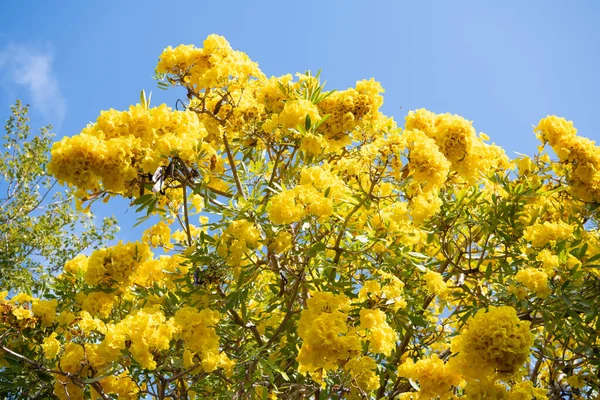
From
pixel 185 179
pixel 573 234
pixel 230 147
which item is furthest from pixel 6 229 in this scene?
pixel 573 234

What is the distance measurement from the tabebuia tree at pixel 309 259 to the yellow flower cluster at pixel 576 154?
12 millimetres

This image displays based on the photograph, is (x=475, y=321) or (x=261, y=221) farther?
(x=261, y=221)

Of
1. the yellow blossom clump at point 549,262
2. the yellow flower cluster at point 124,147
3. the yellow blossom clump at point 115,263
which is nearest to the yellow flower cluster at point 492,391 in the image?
the yellow blossom clump at point 549,262

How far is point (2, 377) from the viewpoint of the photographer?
14.8 feet

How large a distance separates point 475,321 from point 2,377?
3930 millimetres

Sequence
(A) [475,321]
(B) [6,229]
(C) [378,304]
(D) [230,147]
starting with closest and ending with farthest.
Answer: (A) [475,321] → (C) [378,304] → (D) [230,147] → (B) [6,229]

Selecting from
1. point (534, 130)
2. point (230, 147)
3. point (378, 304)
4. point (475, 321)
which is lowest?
point (475, 321)

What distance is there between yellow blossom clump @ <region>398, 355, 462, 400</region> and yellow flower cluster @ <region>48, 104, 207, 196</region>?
198 cm

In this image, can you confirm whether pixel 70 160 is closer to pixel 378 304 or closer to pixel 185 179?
pixel 185 179

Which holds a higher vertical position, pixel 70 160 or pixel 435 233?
pixel 435 233

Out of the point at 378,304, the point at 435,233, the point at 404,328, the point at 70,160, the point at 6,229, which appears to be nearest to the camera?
the point at 70,160

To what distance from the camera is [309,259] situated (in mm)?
3766

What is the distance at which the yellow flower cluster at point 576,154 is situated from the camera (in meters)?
4.32

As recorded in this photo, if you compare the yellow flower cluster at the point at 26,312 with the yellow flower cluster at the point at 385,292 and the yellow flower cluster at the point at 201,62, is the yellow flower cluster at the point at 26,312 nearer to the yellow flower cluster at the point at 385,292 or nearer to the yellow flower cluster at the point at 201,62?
the yellow flower cluster at the point at 201,62
